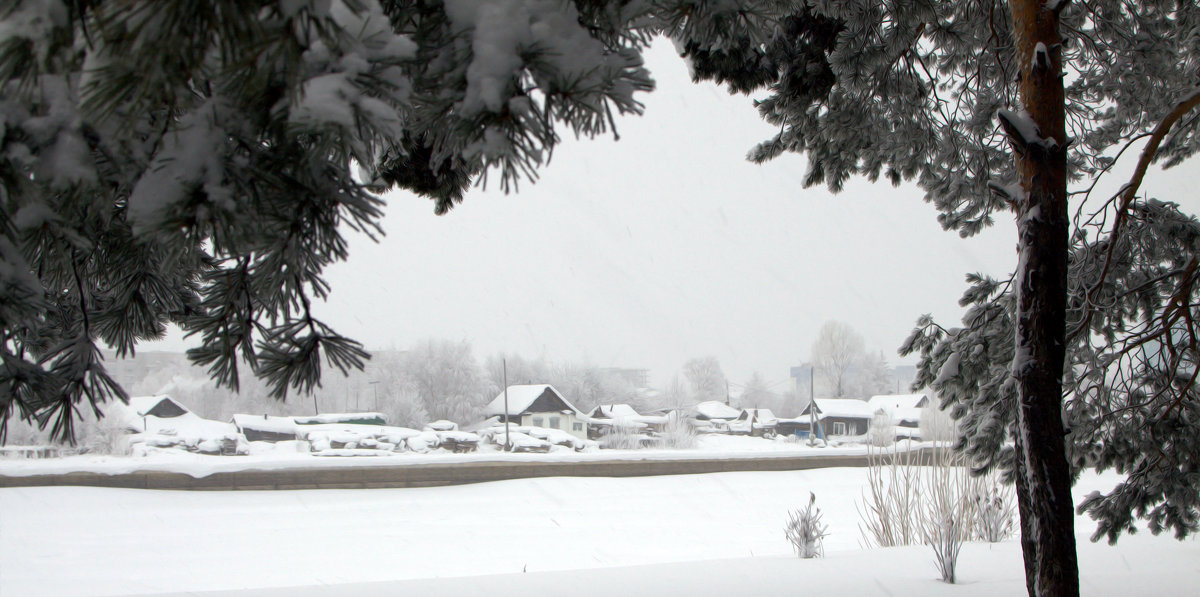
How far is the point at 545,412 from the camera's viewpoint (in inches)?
1361

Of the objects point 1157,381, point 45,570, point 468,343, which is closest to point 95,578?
point 45,570

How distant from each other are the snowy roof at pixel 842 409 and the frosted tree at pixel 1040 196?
32959 millimetres

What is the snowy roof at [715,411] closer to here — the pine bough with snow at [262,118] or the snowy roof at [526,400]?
the snowy roof at [526,400]

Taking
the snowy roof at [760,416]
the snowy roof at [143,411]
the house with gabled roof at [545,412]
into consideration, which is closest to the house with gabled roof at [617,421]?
the house with gabled roof at [545,412]

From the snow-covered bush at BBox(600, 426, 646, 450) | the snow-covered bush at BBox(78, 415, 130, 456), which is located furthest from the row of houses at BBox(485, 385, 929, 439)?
the snow-covered bush at BBox(78, 415, 130, 456)

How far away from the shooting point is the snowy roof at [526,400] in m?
34.7

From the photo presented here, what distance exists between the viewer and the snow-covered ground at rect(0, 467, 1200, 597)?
512cm

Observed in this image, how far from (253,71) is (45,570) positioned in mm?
10931

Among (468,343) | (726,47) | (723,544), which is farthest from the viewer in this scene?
(468,343)

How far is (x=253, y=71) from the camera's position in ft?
3.35

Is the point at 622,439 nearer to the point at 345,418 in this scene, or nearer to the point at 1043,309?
the point at 345,418

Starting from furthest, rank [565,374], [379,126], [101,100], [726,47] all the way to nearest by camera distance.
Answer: [565,374] < [726,47] < [379,126] < [101,100]

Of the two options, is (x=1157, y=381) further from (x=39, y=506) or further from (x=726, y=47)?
(x=39, y=506)

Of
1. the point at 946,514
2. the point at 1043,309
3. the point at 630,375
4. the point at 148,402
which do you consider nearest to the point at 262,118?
the point at 1043,309
